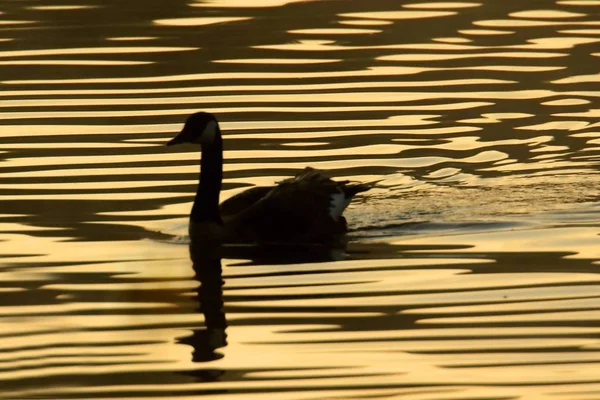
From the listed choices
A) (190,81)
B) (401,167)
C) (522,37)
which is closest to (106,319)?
(401,167)

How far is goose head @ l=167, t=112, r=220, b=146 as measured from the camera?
14.5m

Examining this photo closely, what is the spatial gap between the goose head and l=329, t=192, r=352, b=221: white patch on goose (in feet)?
3.88

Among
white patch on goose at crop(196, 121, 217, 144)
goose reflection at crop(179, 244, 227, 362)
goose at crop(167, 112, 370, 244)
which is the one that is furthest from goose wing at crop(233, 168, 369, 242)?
white patch on goose at crop(196, 121, 217, 144)

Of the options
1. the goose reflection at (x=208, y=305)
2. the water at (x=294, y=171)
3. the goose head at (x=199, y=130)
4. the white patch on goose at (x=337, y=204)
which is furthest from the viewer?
the goose head at (x=199, y=130)

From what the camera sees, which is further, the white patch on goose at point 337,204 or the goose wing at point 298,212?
the white patch on goose at point 337,204

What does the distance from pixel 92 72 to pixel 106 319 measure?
400 inches

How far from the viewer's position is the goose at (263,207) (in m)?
14.2

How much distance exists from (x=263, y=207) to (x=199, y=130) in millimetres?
958

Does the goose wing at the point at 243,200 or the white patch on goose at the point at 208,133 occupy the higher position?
the white patch on goose at the point at 208,133

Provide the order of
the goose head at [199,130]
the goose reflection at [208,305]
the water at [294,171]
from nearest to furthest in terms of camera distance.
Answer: the water at [294,171]
the goose reflection at [208,305]
the goose head at [199,130]

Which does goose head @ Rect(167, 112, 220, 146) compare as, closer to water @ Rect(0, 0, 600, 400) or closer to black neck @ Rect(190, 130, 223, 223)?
black neck @ Rect(190, 130, 223, 223)

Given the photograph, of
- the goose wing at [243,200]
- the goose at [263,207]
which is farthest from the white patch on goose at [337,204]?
the goose wing at [243,200]

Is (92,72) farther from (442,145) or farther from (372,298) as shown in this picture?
(372,298)

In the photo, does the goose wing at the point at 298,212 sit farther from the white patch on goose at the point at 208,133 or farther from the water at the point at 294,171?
the white patch on goose at the point at 208,133
